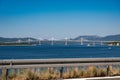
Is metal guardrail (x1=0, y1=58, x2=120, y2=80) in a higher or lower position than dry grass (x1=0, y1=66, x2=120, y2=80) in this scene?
higher

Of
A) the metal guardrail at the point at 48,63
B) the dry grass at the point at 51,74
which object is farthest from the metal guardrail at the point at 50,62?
the dry grass at the point at 51,74

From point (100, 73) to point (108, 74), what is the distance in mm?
439

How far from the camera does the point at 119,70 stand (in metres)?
15.1

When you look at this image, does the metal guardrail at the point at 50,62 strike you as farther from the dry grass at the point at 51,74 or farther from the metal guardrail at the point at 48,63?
the dry grass at the point at 51,74

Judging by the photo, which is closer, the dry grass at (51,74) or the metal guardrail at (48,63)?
the metal guardrail at (48,63)

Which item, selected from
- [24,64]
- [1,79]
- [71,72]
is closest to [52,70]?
[71,72]

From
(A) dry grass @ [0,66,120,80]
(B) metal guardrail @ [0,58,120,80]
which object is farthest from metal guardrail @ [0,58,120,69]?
(A) dry grass @ [0,66,120,80]

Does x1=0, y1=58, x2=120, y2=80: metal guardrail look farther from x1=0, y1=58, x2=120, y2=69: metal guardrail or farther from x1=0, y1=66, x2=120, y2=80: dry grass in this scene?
x1=0, y1=66, x2=120, y2=80: dry grass

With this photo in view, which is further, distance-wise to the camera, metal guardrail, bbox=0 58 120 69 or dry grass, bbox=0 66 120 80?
dry grass, bbox=0 66 120 80

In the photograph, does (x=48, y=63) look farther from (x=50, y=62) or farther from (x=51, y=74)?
(x=51, y=74)

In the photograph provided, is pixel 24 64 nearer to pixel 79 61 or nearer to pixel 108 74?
pixel 79 61

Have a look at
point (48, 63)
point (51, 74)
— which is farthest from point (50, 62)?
point (51, 74)

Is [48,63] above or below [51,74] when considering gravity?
above

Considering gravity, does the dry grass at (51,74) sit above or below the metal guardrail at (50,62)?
below
